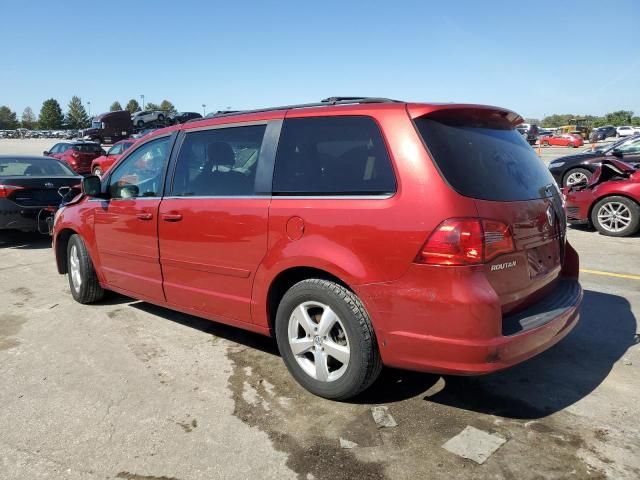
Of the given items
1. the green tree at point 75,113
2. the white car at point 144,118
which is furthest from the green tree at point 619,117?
the green tree at point 75,113

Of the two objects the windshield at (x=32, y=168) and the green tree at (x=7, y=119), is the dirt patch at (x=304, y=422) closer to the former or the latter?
the windshield at (x=32, y=168)

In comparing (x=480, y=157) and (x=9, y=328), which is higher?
(x=480, y=157)

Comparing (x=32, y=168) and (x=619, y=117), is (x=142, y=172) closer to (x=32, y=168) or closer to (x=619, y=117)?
(x=32, y=168)

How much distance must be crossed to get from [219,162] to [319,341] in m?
1.58

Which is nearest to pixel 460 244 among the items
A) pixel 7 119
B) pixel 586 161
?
pixel 586 161

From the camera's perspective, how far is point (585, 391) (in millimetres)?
3359

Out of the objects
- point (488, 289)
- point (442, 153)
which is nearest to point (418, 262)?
point (488, 289)

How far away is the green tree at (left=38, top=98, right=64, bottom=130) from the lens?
11575 cm

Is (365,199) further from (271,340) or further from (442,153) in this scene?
(271,340)

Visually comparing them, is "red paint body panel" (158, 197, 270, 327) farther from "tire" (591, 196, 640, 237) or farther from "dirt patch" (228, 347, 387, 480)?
"tire" (591, 196, 640, 237)

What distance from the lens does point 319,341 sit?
323 cm

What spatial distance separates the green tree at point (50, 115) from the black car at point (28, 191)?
121921 millimetres

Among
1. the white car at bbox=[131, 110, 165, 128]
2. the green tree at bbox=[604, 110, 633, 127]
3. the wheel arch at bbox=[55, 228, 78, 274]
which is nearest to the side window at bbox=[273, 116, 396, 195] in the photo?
the wheel arch at bbox=[55, 228, 78, 274]

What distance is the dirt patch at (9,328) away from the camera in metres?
4.34
